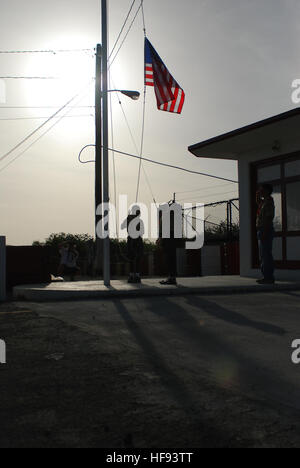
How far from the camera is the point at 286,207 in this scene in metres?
11.5

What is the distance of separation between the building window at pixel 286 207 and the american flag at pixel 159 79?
9.69 ft

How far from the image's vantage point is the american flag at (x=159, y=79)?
436 inches

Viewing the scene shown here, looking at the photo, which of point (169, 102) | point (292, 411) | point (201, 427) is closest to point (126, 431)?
point (201, 427)

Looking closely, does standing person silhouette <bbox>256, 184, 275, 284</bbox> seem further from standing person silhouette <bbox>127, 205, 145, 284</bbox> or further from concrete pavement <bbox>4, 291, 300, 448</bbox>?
concrete pavement <bbox>4, 291, 300, 448</bbox>

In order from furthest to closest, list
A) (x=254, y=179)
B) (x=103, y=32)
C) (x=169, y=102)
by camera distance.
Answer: (x=254, y=179)
(x=169, y=102)
(x=103, y=32)

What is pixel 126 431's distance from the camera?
7.15 ft

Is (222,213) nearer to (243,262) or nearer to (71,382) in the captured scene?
(243,262)

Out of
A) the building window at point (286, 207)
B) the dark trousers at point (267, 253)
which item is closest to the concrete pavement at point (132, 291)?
the dark trousers at point (267, 253)

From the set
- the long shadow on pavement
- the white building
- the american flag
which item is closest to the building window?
the white building

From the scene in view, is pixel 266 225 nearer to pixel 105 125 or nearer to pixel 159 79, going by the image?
pixel 105 125

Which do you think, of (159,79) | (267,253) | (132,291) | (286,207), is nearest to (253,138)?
(286,207)

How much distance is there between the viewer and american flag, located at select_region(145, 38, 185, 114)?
11070 millimetres

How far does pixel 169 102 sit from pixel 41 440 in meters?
10.0

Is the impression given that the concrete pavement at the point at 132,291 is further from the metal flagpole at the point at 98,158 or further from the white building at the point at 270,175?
the metal flagpole at the point at 98,158
